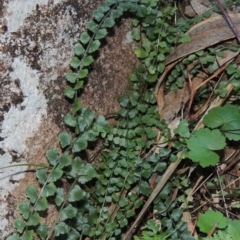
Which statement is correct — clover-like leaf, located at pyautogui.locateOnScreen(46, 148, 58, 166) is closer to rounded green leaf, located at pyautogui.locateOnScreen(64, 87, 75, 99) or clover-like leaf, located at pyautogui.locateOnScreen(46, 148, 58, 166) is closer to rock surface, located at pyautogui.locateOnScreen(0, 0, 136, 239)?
rock surface, located at pyautogui.locateOnScreen(0, 0, 136, 239)

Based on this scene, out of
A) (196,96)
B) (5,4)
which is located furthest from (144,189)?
(5,4)

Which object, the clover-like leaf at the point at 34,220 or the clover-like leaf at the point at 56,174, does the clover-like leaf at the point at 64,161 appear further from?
the clover-like leaf at the point at 34,220

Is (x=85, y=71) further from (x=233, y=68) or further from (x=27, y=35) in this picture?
(x=233, y=68)

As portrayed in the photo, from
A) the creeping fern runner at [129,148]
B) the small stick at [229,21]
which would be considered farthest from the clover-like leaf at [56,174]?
the small stick at [229,21]

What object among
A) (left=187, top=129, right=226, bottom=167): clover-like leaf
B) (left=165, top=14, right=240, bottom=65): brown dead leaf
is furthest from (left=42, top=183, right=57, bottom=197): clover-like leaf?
(left=165, top=14, right=240, bottom=65): brown dead leaf

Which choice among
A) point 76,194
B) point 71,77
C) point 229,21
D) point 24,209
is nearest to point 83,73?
point 71,77
